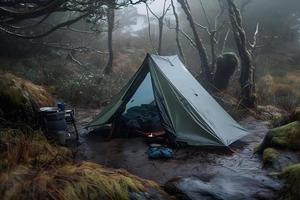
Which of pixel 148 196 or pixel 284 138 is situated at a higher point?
pixel 284 138

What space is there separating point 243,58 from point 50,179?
926 centimetres

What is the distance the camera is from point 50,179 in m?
4.21

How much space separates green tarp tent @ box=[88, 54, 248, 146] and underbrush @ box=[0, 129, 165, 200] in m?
2.64

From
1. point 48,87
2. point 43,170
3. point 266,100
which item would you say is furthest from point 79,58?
point 43,170

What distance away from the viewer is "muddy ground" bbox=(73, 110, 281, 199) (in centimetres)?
541

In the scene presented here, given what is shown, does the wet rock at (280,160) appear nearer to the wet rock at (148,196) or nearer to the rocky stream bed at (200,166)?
the rocky stream bed at (200,166)

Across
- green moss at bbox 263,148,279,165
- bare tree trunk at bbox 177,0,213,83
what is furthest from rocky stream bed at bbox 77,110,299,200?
bare tree trunk at bbox 177,0,213,83

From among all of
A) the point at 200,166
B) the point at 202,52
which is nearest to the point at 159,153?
the point at 200,166

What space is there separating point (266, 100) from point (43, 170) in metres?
10.9

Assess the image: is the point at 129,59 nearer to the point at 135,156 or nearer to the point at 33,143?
the point at 135,156

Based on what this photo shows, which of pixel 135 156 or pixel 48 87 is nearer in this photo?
pixel 135 156

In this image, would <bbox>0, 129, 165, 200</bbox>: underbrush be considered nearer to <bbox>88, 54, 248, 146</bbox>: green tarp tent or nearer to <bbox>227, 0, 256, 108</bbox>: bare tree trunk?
<bbox>88, 54, 248, 146</bbox>: green tarp tent

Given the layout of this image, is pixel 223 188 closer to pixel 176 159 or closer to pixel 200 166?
pixel 200 166

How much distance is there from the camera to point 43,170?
4453mm
